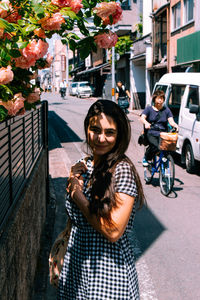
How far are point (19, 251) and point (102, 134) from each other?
1.54 meters

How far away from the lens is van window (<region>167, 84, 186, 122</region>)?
10.2 m

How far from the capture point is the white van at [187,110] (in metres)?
8.88

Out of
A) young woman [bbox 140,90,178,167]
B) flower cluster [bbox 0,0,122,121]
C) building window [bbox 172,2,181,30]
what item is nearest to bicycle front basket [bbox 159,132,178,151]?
young woman [bbox 140,90,178,167]

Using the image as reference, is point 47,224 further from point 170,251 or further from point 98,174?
point 98,174

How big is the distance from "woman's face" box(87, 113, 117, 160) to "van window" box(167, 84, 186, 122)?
27.2 feet

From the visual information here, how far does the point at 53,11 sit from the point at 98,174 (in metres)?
0.89

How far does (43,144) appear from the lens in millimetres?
6770

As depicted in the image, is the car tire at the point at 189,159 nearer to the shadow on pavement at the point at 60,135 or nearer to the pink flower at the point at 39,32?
the shadow on pavement at the point at 60,135


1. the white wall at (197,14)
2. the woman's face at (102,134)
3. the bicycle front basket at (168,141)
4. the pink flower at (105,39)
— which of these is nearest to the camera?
the woman's face at (102,134)

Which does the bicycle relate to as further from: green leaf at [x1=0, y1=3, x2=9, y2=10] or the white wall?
the white wall

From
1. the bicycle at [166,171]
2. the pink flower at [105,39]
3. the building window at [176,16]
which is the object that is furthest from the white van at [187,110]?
the building window at [176,16]

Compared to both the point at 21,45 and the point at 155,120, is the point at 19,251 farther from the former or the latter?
the point at 155,120

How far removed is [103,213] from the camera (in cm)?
188

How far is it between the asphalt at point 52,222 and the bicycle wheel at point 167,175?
1.81m
